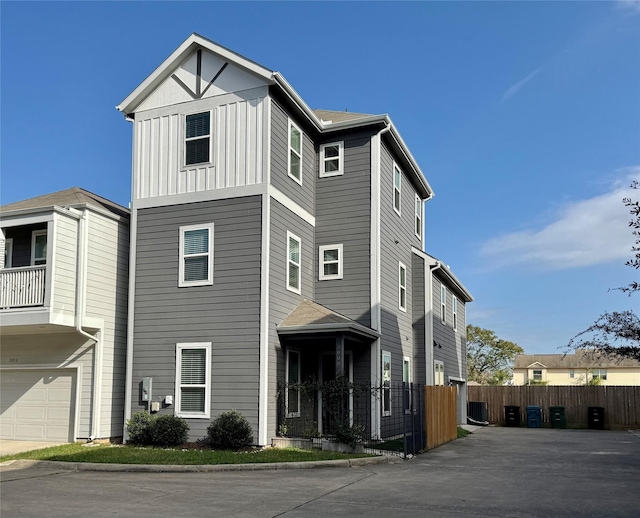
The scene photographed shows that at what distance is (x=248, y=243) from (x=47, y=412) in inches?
275

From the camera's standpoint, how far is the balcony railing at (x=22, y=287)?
1597 centimetres

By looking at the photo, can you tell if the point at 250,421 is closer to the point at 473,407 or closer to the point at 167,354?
the point at 167,354

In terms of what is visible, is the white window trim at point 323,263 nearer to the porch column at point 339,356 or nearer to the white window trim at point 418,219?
the porch column at point 339,356

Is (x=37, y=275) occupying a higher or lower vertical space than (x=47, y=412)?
higher

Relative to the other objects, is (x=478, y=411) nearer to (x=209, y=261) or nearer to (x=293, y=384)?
(x=293, y=384)

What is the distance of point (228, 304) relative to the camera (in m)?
16.2

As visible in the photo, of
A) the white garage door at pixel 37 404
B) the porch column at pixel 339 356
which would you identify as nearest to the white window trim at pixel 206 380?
the white garage door at pixel 37 404

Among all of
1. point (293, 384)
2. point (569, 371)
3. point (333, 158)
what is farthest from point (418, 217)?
point (569, 371)

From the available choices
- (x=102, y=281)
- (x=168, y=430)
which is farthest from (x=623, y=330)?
(x=102, y=281)

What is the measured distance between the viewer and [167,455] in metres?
14.1

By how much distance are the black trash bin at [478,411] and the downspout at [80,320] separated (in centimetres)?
1965

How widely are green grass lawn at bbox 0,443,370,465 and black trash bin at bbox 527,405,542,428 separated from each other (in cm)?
1796

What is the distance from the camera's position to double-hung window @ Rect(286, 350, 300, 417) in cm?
1644

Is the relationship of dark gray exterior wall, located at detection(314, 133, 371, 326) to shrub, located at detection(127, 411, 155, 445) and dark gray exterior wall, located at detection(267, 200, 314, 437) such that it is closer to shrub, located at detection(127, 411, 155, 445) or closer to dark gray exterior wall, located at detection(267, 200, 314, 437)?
dark gray exterior wall, located at detection(267, 200, 314, 437)
